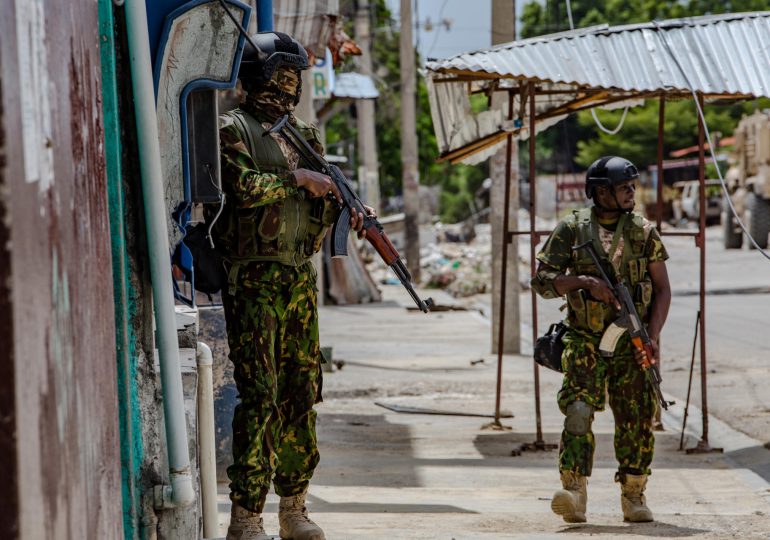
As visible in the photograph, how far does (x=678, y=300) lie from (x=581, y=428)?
1356 cm

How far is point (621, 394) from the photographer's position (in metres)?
5.80

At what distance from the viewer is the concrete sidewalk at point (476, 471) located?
17.9 ft

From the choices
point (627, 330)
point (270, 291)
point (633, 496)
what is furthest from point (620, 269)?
point (270, 291)

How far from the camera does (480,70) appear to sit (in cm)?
724

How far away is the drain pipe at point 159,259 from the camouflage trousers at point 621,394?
2.64m

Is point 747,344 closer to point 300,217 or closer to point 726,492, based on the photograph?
point 726,492

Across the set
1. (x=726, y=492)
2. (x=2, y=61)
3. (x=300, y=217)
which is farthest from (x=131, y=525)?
(x=726, y=492)

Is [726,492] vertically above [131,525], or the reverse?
[131,525]

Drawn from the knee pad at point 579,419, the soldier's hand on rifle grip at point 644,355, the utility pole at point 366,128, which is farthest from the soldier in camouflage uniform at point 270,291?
the utility pole at point 366,128

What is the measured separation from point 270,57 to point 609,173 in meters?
1.93

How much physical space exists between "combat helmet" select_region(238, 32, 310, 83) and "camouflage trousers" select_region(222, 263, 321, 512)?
69 centimetres

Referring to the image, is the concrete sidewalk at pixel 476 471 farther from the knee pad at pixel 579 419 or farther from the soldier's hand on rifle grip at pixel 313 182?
the soldier's hand on rifle grip at pixel 313 182

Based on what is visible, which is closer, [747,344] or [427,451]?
[427,451]

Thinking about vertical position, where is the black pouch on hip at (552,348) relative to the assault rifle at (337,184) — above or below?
below
